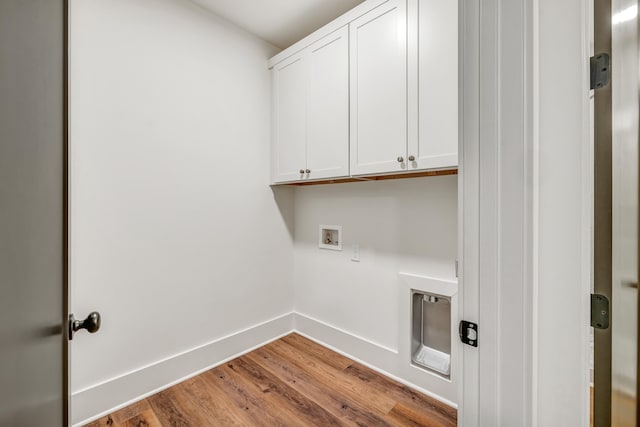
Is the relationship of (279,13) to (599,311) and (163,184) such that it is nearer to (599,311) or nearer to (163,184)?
(163,184)

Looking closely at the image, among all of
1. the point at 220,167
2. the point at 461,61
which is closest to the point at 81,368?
the point at 220,167

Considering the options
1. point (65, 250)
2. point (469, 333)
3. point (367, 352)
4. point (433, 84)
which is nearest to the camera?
point (65, 250)

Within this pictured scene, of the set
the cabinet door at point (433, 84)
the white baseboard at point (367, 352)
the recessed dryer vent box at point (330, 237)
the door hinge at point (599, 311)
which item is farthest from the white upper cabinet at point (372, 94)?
the white baseboard at point (367, 352)

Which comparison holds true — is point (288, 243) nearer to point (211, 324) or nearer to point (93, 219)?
point (211, 324)

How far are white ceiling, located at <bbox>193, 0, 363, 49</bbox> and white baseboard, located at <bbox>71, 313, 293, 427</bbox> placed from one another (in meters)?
2.29

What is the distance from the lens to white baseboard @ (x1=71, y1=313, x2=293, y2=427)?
1506 millimetres

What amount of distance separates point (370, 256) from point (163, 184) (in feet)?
4.75

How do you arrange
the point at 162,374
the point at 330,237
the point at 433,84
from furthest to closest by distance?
the point at 330,237 < the point at 162,374 < the point at 433,84

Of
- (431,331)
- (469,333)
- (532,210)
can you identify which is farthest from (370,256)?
(532,210)

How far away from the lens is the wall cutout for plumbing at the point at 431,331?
177cm

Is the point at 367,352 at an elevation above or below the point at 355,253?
below

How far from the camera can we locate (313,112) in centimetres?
201

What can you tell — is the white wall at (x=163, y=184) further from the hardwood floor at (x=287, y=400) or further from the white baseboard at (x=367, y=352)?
the white baseboard at (x=367, y=352)

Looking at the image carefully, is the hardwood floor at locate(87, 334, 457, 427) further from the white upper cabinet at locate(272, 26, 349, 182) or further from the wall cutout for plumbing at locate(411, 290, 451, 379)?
the white upper cabinet at locate(272, 26, 349, 182)
